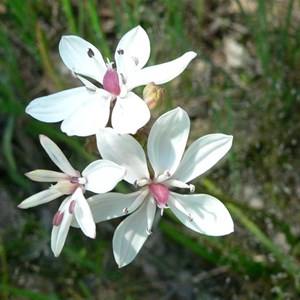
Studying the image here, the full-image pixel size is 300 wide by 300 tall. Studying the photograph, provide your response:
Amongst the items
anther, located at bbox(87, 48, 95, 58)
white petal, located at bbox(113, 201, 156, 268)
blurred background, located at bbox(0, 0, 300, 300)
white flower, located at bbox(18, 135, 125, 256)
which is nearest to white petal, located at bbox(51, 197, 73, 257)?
white flower, located at bbox(18, 135, 125, 256)

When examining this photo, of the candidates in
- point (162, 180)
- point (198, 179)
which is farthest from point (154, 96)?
point (198, 179)

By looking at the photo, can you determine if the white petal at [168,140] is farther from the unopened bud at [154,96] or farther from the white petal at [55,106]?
the white petal at [55,106]

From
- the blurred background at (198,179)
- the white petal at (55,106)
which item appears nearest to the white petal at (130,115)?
the white petal at (55,106)

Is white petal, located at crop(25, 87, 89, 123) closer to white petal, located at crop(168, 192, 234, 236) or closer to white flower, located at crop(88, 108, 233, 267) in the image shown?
white flower, located at crop(88, 108, 233, 267)

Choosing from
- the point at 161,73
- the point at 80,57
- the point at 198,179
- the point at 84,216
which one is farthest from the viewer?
the point at 198,179

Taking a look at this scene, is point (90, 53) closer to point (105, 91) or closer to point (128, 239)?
point (105, 91)

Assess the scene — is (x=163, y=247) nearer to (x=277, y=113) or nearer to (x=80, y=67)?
(x=277, y=113)

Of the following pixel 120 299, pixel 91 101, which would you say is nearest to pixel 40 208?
pixel 120 299
